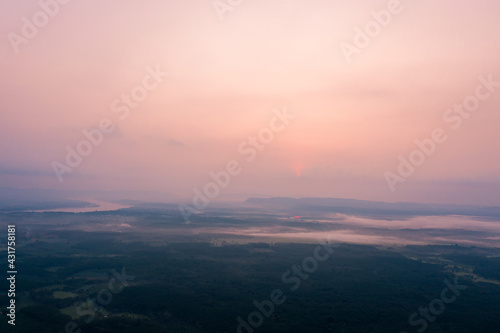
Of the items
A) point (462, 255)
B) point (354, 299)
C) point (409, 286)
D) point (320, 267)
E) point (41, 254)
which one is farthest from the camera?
point (462, 255)

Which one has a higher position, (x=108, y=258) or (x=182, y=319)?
(x=108, y=258)

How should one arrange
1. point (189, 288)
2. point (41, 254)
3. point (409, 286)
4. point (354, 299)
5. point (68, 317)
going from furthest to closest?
point (41, 254), point (409, 286), point (189, 288), point (354, 299), point (68, 317)

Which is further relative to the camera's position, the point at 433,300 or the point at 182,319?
the point at 433,300

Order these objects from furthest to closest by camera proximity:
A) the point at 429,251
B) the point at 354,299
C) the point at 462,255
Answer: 1. the point at 429,251
2. the point at 462,255
3. the point at 354,299

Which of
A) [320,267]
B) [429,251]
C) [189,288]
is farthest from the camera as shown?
[429,251]

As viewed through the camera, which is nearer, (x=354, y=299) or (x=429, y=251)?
(x=354, y=299)

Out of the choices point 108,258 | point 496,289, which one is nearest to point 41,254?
point 108,258

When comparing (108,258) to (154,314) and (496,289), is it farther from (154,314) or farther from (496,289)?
(496,289)

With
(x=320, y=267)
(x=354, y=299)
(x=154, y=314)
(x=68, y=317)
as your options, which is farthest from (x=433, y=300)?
(x=68, y=317)

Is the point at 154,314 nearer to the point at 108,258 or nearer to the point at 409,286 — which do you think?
the point at 108,258
